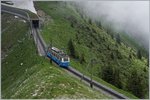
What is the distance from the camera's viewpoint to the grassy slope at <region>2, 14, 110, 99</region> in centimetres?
7438

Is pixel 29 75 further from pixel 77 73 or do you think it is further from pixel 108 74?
pixel 108 74

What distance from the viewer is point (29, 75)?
9706 cm

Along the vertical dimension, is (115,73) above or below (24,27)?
below

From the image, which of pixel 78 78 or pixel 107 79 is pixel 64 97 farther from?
pixel 107 79

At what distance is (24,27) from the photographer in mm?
168875

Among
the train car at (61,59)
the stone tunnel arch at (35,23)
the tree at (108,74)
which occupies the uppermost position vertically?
the stone tunnel arch at (35,23)

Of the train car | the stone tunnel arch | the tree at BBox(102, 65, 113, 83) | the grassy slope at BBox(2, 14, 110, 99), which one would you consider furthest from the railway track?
the stone tunnel arch

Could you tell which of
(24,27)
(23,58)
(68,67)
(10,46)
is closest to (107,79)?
(68,67)

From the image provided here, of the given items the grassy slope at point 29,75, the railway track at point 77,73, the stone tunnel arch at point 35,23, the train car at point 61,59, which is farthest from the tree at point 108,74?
the stone tunnel arch at point 35,23

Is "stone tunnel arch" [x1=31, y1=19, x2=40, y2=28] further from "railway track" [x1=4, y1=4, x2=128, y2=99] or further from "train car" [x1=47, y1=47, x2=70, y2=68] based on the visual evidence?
"train car" [x1=47, y1=47, x2=70, y2=68]

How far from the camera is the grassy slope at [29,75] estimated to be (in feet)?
244

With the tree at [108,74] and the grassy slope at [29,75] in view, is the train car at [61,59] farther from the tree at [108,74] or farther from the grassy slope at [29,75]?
the tree at [108,74]

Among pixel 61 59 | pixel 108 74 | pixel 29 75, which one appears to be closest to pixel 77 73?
pixel 61 59

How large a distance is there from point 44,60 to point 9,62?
21.3m
